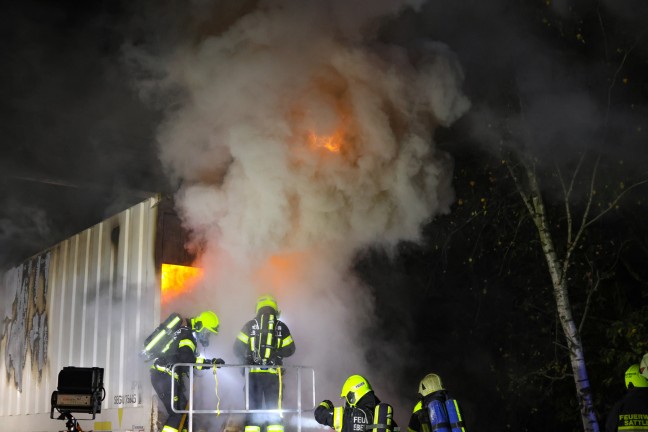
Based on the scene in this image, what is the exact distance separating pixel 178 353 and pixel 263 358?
0.99 m

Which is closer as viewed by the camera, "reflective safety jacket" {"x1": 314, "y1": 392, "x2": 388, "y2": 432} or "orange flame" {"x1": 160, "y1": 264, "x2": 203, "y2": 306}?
"reflective safety jacket" {"x1": 314, "y1": 392, "x2": 388, "y2": 432}

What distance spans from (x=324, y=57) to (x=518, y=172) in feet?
12.6

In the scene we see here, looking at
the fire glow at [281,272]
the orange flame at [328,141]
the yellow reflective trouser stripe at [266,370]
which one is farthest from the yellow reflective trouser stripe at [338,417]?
the orange flame at [328,141]

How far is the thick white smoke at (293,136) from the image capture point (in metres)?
9.48

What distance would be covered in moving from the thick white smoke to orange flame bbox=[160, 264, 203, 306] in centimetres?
24

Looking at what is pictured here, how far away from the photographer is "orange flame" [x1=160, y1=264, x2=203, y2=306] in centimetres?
887

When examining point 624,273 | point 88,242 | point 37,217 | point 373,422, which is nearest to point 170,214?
point 88,242

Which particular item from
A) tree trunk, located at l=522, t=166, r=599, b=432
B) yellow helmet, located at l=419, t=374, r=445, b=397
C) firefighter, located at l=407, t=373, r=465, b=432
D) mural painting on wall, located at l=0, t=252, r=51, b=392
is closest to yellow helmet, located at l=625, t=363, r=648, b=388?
firefighter, located at l=407, t=373, r=465, b=432

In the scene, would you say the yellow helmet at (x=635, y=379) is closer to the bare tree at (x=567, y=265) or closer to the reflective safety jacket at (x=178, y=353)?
the bare tree at (x=567, y=265)

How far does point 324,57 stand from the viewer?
9.66m

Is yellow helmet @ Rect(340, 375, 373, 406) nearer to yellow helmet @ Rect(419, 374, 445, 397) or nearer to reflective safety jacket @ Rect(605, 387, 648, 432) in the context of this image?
yellow helmet @ Rect(419, 374, 445, 397)

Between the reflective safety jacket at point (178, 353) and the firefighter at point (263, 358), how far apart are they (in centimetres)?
61

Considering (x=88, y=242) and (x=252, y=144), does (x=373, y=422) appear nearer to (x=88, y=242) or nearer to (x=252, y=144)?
(x=252, y=144)

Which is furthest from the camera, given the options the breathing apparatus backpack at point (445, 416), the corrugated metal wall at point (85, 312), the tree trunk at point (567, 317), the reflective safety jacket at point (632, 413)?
the tree trunk at point (567, 317)
